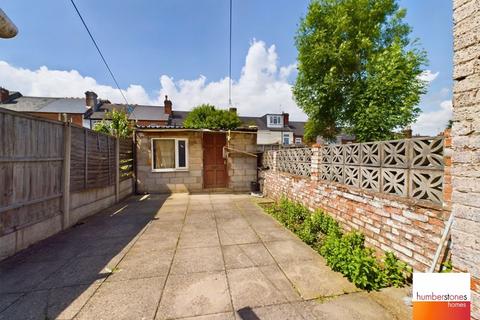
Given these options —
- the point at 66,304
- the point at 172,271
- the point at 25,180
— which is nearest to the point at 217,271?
the point at 172,271

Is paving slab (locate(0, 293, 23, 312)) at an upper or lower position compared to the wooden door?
lower

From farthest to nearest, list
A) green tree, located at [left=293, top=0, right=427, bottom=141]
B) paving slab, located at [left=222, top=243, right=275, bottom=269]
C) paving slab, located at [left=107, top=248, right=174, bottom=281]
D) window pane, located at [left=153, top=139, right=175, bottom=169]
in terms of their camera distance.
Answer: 1. green tree, located at [left=293, top=0, right=427, bottom=141]
2. window pane, located at [left=153, top=139, right=175, bottom=169]
3. paving slab, located at [left=222, top=243, right=275, bottom=269]
4. paving slab, located at [left=107, top=248, right=174, bottom=281]

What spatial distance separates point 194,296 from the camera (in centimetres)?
223

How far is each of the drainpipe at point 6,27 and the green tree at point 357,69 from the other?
1227 cm

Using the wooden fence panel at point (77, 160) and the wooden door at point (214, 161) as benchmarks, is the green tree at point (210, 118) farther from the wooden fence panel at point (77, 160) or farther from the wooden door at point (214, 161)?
the wooden fence panel at point (77, 160)

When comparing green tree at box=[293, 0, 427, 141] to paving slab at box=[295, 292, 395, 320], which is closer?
paving slab at box=[295, 292, 395, 320]

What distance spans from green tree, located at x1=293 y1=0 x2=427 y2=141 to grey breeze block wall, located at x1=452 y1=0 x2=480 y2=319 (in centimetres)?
1018

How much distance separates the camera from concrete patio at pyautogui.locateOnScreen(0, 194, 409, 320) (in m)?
2.02

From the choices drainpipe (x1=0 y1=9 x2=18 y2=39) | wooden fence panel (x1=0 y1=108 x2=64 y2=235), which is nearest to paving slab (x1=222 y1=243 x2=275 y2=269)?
wooden fence panel (x1=0 y1=108 x2=64 y2=235)

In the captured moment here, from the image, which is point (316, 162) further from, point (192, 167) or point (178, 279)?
point (192, 167)

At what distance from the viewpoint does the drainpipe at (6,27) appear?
2.36 m

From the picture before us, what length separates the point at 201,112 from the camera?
518 inches

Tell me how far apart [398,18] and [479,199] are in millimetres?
16432

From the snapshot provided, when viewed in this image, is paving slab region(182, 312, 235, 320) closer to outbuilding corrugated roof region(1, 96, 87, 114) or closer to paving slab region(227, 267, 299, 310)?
paving slab region(227, 267, 299, 310)
